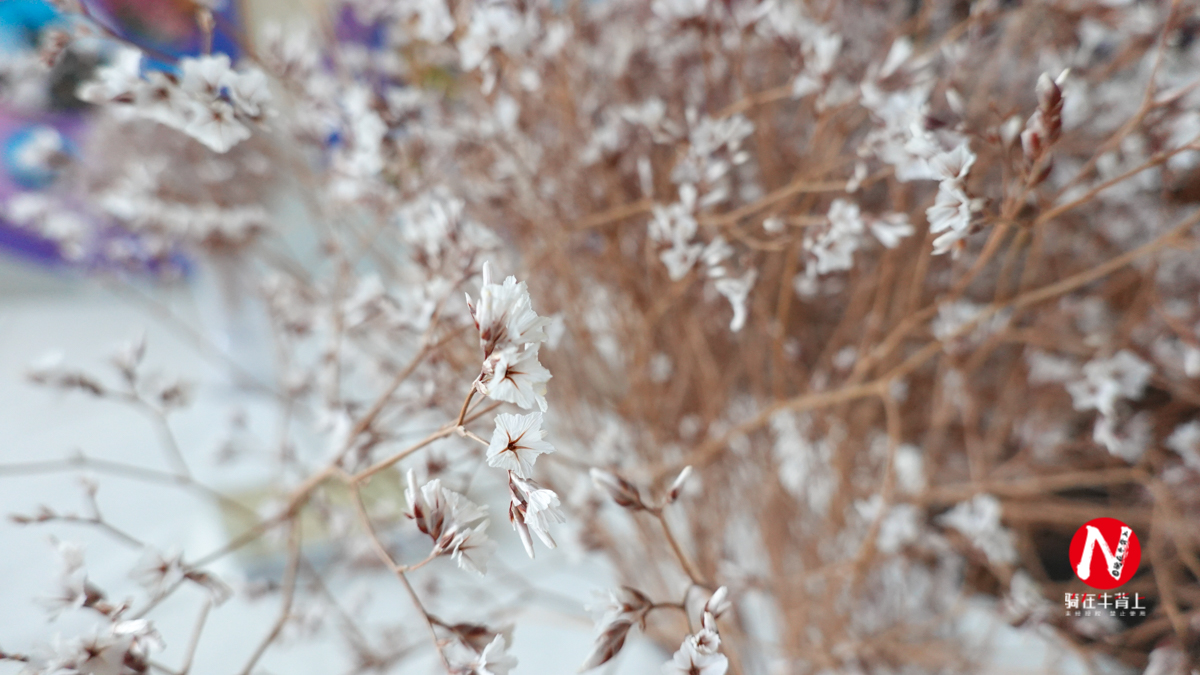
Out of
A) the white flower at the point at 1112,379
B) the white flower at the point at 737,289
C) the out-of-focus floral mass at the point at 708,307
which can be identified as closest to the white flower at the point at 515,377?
the out-of-focus floral mass at the point at 708,307

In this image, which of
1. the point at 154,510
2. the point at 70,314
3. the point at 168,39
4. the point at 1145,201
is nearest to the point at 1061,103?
the point at 1145,201

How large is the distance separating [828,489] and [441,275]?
0.34m

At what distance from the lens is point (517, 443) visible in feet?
0.59

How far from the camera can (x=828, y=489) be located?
1.61 ft

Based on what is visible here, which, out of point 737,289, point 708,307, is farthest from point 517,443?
Answer: point 708,307

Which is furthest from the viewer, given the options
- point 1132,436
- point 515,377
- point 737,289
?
point 1132,436

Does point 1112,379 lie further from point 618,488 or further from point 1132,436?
point 618,488

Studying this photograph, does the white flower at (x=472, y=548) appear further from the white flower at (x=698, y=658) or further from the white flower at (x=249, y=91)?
the white flower at (x=249, y=91)

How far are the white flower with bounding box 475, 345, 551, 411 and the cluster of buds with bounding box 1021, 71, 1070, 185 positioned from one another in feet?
0.58

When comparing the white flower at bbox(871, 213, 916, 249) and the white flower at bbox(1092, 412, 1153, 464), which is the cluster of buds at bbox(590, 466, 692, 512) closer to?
the white flower at bbox(871, 213, 916, 249)

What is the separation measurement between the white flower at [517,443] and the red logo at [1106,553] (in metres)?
0.32

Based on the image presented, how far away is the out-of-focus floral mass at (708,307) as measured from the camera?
0.24m

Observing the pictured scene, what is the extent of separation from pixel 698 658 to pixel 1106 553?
27 cm

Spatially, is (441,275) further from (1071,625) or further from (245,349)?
(245,349)
